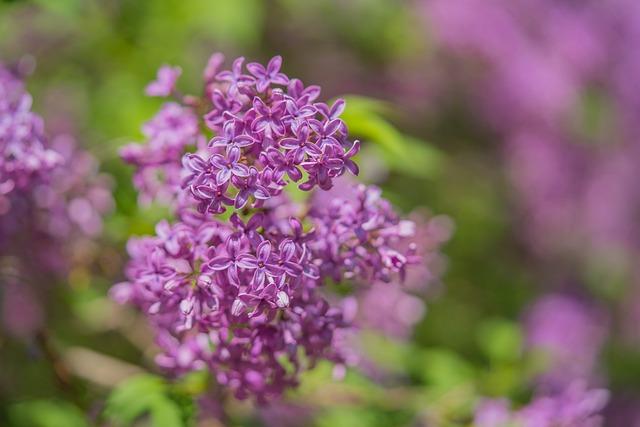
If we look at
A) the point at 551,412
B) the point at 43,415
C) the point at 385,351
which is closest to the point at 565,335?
the point at 385,351

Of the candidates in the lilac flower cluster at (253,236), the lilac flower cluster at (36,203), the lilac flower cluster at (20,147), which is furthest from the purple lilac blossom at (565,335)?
the lilac flower cluster at (20,147)

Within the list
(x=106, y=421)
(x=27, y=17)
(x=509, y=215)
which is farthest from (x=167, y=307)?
(x=509, y=215)

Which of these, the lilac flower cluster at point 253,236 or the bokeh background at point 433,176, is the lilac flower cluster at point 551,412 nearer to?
the bokeh background at point 433,176

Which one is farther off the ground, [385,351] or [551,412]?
[385,351]

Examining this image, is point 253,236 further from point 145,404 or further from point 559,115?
point 559,115

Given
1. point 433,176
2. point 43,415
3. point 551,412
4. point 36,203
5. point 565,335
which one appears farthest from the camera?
point 433,176

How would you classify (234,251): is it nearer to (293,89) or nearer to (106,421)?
(293,89)
